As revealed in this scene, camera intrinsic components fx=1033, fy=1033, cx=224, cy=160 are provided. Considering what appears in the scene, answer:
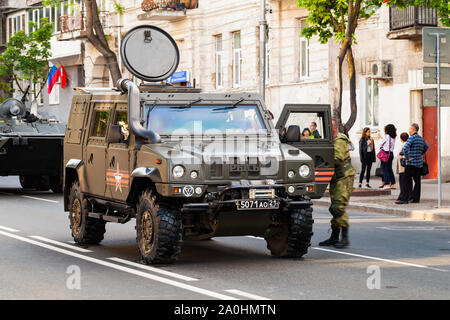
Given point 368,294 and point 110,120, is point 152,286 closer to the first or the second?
point 368,294

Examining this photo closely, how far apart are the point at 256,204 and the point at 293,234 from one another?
936 mm

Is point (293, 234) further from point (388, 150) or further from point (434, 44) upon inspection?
point (388, 150)

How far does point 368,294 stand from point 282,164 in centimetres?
251

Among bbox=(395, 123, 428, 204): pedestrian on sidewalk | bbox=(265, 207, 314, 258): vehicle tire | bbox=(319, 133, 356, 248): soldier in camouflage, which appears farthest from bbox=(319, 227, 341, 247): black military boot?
bbox=(395, 123, 428, 204): pedestrian on sidewalk

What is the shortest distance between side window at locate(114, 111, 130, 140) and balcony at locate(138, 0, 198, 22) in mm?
28248

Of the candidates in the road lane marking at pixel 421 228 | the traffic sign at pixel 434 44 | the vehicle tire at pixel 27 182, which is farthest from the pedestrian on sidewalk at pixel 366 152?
the road lane marking at pixel 421 228

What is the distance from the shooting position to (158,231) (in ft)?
37.0

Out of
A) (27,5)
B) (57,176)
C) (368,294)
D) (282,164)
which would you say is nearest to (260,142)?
(282,164)

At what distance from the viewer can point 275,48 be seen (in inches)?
1407

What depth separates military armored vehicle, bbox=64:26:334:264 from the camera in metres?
11.3

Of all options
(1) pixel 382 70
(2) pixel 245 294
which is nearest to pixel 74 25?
(1) pixel 382 70

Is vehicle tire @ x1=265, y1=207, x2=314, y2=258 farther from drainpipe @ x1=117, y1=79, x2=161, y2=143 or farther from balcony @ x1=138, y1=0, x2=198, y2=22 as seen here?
balcony @ x1=138, y1=0, x2=198, y2=22

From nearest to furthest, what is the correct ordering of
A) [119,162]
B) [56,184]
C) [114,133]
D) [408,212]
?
[114,133], [119,162], [408,212], [56,184]

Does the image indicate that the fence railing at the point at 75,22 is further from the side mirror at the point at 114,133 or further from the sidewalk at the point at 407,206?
the side mirror at the point at 114,133
